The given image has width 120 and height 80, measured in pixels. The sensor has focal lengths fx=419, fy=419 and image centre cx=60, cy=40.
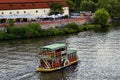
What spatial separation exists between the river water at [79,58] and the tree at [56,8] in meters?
14.7

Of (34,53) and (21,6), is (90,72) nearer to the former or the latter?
(34,53)

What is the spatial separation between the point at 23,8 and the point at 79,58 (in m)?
30.1

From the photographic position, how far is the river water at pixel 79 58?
3775cm

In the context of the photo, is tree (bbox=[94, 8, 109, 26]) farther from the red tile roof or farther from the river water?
the river water

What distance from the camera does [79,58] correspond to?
148 ft

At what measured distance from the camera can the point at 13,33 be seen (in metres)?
60.4

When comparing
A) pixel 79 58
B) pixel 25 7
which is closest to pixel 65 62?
pixel 79 58

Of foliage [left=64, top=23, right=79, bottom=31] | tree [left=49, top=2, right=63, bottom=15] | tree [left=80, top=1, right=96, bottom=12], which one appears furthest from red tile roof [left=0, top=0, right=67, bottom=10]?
tree [left=80, top=1, right=96, bottom=12]

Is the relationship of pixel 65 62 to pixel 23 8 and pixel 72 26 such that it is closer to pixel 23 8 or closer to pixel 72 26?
pixel 72 26

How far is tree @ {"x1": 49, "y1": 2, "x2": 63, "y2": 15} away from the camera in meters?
75.7

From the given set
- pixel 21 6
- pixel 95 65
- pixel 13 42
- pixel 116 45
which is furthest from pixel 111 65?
pixel 21 6

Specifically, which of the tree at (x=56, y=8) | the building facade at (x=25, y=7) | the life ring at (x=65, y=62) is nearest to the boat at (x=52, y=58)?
the life ring at (x=65, y=62)

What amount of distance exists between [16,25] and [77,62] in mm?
22698

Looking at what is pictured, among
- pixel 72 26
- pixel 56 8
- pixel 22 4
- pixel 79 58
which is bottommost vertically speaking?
pixel 72 26
